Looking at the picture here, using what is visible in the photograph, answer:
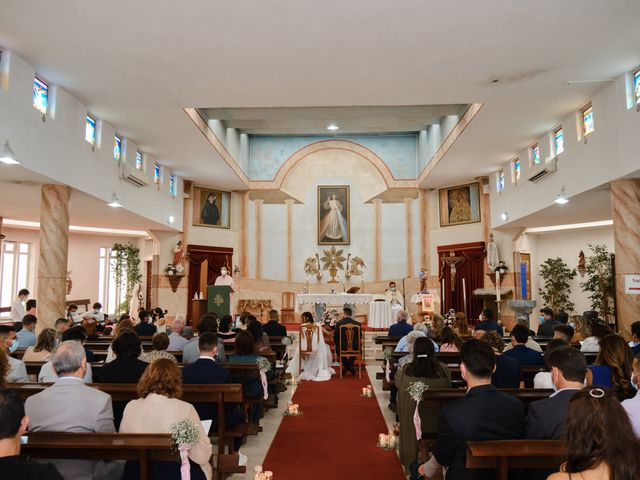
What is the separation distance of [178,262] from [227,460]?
509 inches

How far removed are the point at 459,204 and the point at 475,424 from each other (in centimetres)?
1558

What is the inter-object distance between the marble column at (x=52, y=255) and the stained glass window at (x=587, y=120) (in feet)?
33.2

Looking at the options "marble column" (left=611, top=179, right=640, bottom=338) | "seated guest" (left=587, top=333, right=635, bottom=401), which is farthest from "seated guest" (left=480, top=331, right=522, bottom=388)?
"marble column" (left=611, top=179, right=640, bottom=338)

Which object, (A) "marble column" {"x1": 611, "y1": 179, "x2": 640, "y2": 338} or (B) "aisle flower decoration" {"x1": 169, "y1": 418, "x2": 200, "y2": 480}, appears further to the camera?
(A) "marble column" {"x1": 611, "y1": 179, "x2": 640, "y2": 338}

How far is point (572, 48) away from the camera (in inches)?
313

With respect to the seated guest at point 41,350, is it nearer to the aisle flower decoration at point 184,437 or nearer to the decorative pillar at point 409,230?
the aisle flower decoration at point 184,437

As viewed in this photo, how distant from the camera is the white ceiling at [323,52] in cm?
683

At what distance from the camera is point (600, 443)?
1.75 meters

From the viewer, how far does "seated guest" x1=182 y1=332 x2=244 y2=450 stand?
4699 millimetres

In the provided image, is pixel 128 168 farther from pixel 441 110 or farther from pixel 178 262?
pixel 441 110

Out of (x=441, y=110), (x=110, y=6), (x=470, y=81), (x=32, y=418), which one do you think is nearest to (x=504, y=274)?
(x=441, y=110)

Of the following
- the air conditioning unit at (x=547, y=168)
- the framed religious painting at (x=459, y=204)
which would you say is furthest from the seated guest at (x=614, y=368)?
the framed religious painting at (x=459, y=204)

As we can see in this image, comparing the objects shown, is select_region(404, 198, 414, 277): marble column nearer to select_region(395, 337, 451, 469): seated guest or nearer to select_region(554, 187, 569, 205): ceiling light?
select_region(554, 187, 569, 205): ceiling light

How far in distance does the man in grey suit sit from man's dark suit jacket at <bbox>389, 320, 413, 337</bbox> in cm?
675
